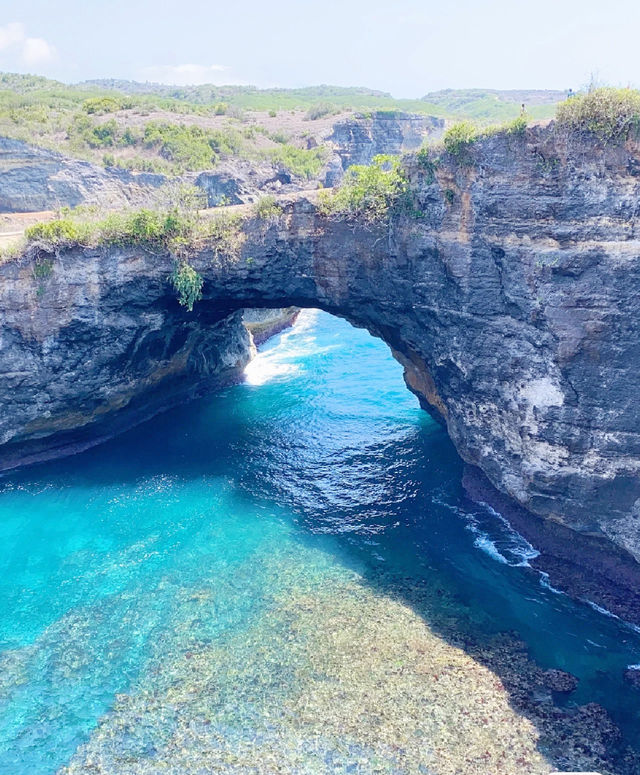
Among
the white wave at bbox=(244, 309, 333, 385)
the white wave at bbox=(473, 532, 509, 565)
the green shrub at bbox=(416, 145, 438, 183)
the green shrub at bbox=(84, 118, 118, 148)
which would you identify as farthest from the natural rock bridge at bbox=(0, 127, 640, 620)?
the green shrub at bbox=(84, 118, 118, 148)

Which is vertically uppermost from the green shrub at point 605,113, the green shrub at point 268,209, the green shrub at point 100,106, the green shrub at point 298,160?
the green shrub at point 100,106

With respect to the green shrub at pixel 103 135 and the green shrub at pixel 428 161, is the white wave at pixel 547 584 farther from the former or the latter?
the green shrub at pixel 103 135

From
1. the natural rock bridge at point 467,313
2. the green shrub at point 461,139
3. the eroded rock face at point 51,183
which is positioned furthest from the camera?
the eroded rock face at point 51,183

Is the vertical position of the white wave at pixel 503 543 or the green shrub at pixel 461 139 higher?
the green shrub at pixel 461 139

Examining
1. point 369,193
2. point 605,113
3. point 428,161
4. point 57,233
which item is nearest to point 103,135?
point 57,233

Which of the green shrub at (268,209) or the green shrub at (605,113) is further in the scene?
the green shrub at (268,209)

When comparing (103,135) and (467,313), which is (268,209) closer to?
(467,313)

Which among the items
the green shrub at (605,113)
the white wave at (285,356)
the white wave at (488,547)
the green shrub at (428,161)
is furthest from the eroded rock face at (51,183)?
the white wave at (488,547)

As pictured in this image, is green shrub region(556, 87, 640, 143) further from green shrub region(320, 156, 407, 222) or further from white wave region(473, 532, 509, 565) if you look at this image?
white wave region(473, 532, 509, 565)
